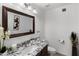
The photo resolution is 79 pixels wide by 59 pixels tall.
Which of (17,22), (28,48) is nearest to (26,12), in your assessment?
(17,22)

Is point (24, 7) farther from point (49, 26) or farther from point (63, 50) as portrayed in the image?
point (63, 50)

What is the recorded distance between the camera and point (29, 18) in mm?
1161

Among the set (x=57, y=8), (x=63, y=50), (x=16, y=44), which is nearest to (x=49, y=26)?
(x=57, y=8)

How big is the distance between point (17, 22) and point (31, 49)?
448 mm

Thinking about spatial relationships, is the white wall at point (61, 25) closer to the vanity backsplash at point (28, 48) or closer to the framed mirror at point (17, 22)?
the vanity backsplash at point (28, 48)

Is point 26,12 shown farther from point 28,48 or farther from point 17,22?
point 28,48

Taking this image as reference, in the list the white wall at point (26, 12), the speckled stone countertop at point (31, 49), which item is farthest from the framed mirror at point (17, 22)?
the speckled stone countertop at point (31, 49)

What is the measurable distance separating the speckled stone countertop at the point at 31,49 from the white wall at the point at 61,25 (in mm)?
139

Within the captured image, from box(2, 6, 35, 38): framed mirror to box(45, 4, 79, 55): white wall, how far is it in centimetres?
26

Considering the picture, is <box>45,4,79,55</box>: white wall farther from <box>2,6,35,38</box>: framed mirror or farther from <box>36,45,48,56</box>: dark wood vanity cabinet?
<box>2,6,35,38</box>: framed mirror

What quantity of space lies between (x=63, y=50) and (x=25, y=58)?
1.83 feet

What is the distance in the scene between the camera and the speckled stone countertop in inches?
40.9

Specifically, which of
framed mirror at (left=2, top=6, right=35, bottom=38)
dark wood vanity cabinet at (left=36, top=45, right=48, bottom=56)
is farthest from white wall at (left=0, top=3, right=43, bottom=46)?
dark wood vanity cabinet at (left=36, top=45, right=48, bottom=56)

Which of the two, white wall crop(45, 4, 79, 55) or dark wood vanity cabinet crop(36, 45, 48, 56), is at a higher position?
white wall crop(45, 4, 79, 55)
